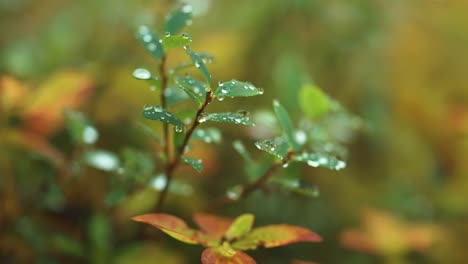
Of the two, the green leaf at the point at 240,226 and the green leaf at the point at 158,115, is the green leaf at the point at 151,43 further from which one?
the green leaf at the point at 240,226

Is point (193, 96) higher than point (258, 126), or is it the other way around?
point (258, 126)

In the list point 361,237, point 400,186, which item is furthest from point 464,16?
point 361,237

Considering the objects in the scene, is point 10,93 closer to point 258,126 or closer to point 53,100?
point 53,100

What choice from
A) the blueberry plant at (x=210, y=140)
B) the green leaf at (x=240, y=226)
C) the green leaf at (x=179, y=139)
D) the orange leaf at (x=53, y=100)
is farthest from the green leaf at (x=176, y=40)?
the orange leaf at (x=53, y=100)

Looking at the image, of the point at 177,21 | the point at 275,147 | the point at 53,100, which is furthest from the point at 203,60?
the point at 53,100

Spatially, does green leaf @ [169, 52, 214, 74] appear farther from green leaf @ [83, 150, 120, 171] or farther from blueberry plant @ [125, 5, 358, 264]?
green leaf @ [83, 150, 120, 171]

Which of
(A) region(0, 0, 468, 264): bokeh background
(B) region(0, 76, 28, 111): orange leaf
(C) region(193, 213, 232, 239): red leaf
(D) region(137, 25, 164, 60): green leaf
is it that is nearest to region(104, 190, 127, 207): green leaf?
(A) region(0, 0, 468, 264): bokeh background

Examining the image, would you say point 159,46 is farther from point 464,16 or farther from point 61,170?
point 464,16
